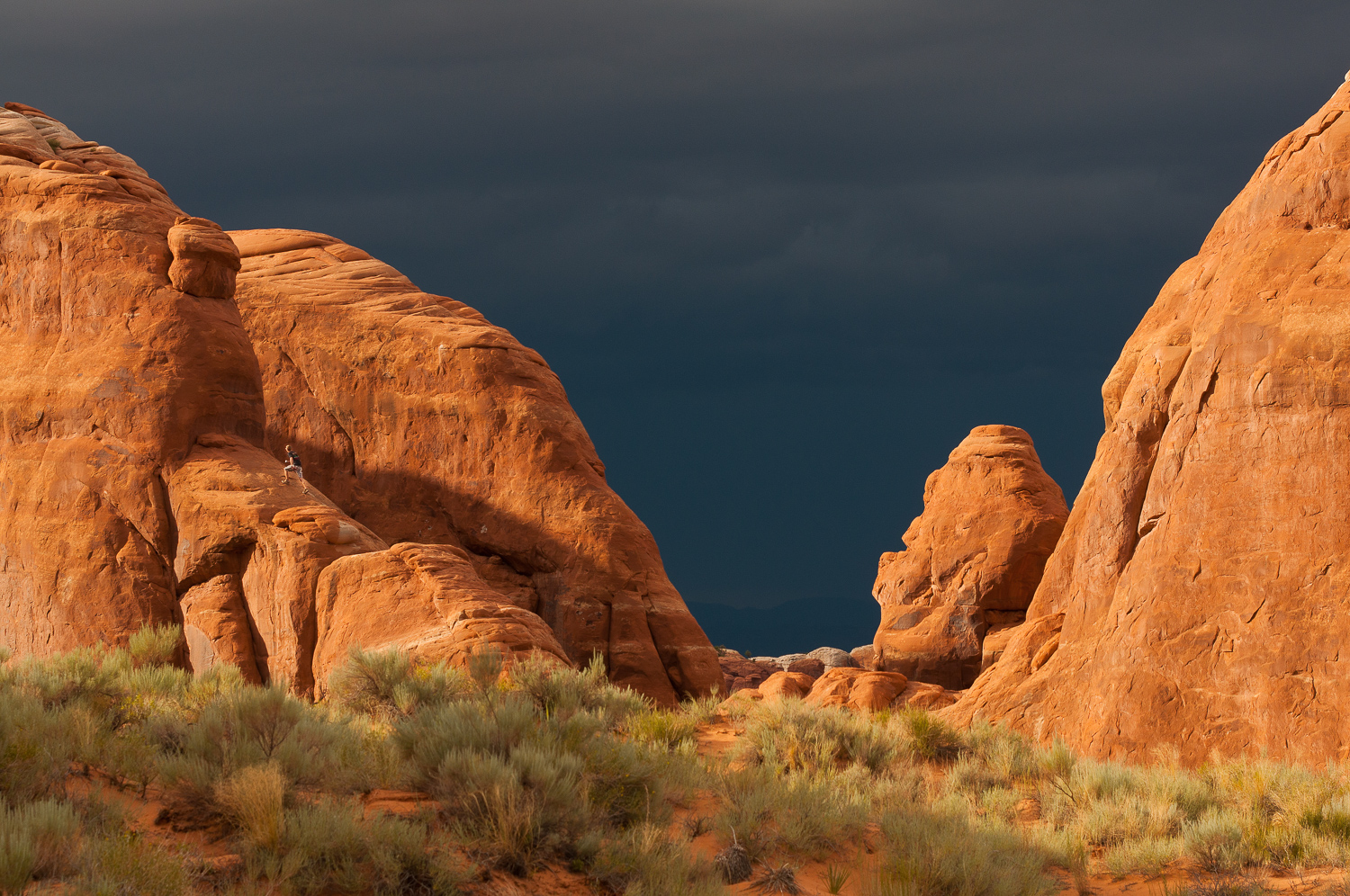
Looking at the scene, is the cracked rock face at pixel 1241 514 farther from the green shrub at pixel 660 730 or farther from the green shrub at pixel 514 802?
the green shrub at pixel 514 802

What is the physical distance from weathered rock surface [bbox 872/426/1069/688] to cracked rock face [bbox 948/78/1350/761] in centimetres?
884

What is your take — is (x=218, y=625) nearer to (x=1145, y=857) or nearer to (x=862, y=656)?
(x=1145, y=857)

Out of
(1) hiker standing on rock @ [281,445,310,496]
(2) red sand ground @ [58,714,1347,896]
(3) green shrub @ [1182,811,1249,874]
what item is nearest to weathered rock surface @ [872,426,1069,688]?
(1) hiker standing on rock @ [281,445,310,496]

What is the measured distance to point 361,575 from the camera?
17297mm

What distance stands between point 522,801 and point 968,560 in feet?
63.0

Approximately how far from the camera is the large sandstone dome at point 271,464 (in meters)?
17.8

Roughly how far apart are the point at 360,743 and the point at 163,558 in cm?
1030

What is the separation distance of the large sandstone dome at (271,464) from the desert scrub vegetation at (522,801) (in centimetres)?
478

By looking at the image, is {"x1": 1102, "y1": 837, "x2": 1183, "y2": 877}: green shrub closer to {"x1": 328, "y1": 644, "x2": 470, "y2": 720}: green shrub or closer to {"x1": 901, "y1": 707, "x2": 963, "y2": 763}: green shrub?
{"x1": 901, "y1": 707, "x2": 963, "y2": 763}: green shrub

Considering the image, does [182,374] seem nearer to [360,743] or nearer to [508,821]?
[360,743]

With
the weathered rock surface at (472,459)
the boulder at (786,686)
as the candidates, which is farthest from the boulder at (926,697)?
the weathered rock surface at (472,459)

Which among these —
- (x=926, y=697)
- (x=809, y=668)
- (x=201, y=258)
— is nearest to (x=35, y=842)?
(x=201, y=258)

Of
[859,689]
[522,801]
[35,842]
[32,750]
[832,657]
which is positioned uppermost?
[32,750]

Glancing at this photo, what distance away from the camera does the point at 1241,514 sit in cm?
1424
